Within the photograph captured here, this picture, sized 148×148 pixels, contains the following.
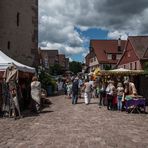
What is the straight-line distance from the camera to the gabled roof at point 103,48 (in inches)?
3369

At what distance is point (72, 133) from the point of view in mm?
11047

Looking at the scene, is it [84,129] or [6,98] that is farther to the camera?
[6,98]

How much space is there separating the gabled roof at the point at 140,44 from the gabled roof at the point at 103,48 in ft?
83.2

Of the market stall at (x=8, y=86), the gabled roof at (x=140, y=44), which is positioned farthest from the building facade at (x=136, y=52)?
the market stall at (x=8, y=86)

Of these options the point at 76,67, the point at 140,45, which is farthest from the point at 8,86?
the point at 76,67

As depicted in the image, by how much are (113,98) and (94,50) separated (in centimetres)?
6895

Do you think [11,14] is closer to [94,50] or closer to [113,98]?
[113,98]

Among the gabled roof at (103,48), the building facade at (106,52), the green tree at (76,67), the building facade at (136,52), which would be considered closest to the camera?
the building facade at (136,52)

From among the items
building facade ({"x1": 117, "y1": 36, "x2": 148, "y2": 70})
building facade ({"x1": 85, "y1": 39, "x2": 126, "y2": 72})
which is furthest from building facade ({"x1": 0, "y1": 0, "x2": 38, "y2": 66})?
building facade ({"x1": 85, "y1": 39, "x2": 126, "y2": 72})

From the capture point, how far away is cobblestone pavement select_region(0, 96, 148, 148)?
30.8 ft

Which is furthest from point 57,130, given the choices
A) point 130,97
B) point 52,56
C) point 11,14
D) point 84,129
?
point 52,56

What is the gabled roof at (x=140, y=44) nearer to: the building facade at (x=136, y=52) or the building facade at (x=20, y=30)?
the building facade at (x=136, y=52)

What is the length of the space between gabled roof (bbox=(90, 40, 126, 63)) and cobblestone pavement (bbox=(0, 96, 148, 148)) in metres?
70.9

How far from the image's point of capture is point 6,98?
15.7 metres
